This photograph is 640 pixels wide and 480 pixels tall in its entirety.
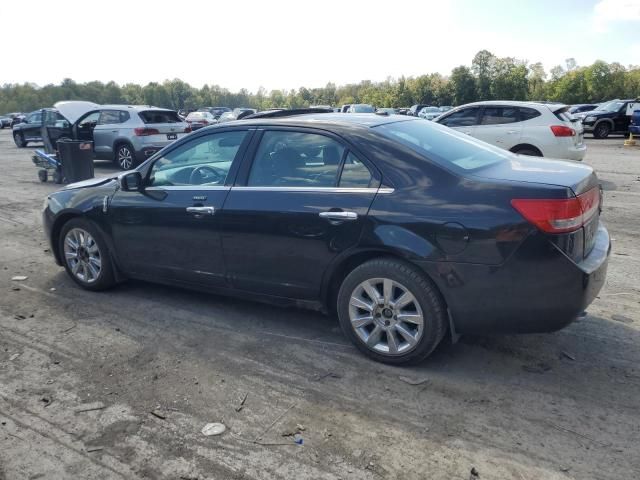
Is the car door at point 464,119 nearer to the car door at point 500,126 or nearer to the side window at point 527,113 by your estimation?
the car door at point 500,126

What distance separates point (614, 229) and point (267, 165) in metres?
5.37

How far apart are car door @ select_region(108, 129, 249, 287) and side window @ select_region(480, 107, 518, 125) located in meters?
8.51

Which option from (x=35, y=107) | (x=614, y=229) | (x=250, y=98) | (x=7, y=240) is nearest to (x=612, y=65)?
(x=614, y=229)

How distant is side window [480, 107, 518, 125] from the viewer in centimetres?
1141

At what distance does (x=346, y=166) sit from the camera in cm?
387

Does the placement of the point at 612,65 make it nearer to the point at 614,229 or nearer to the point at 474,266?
the point at 614,229

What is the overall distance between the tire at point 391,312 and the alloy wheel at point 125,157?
12587mm

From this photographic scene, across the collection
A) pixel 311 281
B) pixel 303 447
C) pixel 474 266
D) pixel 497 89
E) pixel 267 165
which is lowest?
pixel 303 447

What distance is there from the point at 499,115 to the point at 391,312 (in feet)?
29.9

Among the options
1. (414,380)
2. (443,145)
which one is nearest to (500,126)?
(443,145)

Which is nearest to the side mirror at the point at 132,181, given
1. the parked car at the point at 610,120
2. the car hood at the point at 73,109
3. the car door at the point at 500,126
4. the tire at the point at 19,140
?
the car door at the point at 500,126

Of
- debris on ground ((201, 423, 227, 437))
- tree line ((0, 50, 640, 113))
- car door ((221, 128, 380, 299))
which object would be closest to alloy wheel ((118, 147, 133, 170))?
car door ((221, 128, 380, 299))

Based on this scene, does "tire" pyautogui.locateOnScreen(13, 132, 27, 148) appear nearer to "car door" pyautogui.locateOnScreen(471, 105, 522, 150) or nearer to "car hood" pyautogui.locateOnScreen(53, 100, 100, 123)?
"car hood" pyautogui.locateOnScreen(53, 100, 100, 123)

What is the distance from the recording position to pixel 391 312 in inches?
145
